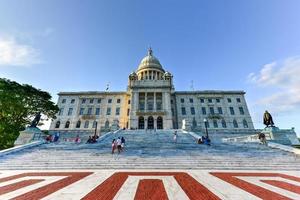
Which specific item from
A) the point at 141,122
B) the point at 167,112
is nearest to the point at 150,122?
the point at 141,122

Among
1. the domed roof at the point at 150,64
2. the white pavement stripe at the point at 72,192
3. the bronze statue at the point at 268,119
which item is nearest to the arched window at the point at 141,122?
the domed roof at the point at 150,64

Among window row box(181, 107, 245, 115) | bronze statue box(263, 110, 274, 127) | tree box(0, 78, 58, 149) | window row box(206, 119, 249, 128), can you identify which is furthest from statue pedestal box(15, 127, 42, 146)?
window row box(206, 119, 249, 128)

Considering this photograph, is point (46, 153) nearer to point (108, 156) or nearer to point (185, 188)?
point (108, 156)

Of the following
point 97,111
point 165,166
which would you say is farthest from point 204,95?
point 165,166

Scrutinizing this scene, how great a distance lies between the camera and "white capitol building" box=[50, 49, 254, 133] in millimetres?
41622

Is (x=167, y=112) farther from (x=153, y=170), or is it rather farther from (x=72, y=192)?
(x=72, y=192)

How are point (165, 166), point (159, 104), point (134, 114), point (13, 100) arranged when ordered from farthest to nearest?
point (159, 104) → point (134, 114) → point (13, 100) → point (165, 166)

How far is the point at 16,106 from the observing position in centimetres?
2278

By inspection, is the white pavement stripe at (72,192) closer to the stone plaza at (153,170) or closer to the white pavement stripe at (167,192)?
the stone plaza at (153,170)

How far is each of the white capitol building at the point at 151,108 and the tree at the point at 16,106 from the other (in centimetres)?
1652

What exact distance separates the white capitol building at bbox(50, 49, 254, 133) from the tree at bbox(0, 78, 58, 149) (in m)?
16.5

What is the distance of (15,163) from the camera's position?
10453 millimetres

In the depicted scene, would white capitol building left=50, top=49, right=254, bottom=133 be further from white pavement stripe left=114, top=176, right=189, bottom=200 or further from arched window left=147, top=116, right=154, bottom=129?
white pavement stripe left=114, top=176, right=189, bottom=200

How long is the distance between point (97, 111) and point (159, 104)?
1888 centimetres
